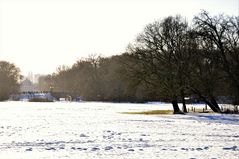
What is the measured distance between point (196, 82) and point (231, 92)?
4.26 meters

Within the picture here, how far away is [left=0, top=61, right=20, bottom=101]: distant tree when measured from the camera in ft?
440

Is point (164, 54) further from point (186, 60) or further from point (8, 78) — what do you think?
point (8, 78)

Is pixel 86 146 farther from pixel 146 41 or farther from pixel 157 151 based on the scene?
pixel 146 41

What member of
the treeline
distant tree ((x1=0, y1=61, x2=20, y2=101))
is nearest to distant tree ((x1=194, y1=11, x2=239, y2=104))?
the treeline

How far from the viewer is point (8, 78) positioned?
461 feet

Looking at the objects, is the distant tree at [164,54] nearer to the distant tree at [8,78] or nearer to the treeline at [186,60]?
the treeline at [186,60]

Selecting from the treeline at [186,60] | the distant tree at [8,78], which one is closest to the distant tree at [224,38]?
the treeline at [186,60]

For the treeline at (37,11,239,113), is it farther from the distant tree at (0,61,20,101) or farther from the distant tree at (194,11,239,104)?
the distant tree at (0,61,20,101)

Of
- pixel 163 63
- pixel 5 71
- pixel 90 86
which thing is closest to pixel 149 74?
pixel 163 63

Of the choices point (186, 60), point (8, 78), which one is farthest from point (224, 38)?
point (8, 78)

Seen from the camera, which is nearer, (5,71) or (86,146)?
(86,146)

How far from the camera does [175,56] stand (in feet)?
171

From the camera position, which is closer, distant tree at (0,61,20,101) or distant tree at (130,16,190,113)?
distant tree at (130,16,190,113)

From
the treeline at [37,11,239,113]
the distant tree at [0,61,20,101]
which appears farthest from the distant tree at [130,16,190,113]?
the distant tree at [0,61,20,101]
